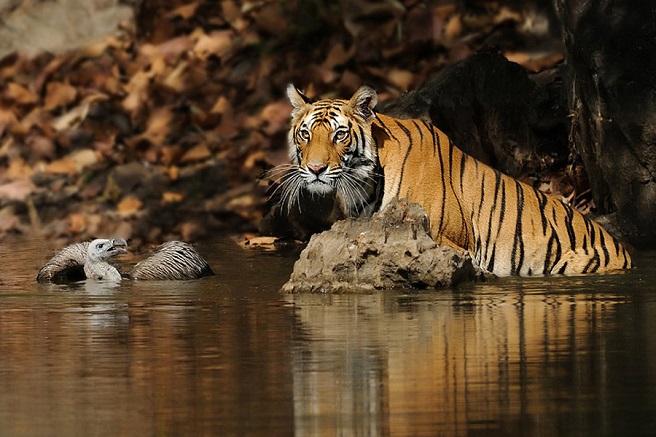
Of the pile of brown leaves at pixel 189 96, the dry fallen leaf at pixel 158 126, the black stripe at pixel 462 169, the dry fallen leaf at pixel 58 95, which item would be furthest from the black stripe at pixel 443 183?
the dry fallen leaf at pixel 58 95

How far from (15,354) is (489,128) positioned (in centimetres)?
724

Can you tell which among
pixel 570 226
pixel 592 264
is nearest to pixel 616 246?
pixel 592 264

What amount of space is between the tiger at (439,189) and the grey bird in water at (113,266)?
0.83 m

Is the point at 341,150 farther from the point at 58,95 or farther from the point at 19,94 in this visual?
the point at 19,94

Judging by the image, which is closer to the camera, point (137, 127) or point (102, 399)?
point (102, 399)

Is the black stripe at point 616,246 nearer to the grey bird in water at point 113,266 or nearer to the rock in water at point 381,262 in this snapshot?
the rock in water at point 381,262

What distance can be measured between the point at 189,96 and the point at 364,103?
6.96 meters

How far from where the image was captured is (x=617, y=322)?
7.80 metres

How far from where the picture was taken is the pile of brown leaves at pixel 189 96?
588 inches

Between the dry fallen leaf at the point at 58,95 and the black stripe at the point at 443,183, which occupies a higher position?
the dry fallen leaf at the point at 58,95

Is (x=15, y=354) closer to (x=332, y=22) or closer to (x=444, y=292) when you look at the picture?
(x=444, y=292)

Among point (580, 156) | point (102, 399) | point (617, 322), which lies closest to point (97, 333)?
point (102, 399)

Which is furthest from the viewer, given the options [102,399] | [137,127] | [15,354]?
[137,127]

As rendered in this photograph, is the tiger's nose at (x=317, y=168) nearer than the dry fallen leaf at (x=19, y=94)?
Yes
